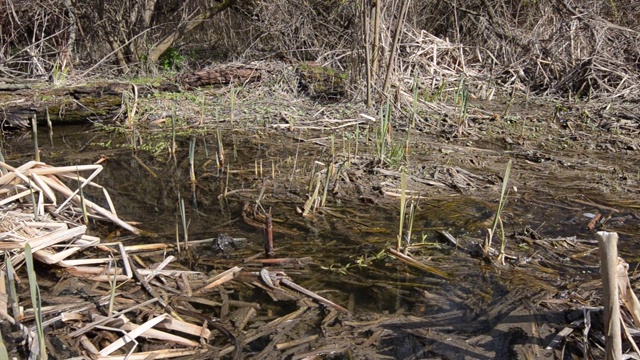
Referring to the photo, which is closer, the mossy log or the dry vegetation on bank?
the dry vegetation on bank

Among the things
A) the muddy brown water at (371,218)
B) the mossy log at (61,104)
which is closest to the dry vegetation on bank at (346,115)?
the muddy brown water at (371,218)

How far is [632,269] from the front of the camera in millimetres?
3061

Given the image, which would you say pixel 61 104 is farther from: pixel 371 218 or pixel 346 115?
pixel 371 218

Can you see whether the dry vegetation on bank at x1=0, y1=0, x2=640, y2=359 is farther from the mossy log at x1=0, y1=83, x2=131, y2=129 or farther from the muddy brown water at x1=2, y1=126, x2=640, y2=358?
the mossy log at x1=0, y1=83, x2=131, y2=129

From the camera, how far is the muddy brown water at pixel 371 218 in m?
2.89

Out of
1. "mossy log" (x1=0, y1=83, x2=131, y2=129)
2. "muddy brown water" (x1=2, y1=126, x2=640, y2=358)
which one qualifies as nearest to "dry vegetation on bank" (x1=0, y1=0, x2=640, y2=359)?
"muddy brown water" (x1=2, y1=126, x2=640, y2=358)

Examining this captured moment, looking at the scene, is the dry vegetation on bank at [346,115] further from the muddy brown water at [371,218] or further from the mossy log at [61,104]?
the mossy log at [61,104]

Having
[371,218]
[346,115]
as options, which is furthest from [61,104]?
[371,218]

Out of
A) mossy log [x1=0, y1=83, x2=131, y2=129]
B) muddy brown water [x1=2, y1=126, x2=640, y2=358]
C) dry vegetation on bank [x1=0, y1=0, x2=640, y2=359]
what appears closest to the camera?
dry vegetation on bank [x1=0, y1=0, x2=640, y2=359]

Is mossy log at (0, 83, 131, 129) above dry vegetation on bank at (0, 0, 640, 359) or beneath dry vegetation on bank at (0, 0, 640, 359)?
beneath

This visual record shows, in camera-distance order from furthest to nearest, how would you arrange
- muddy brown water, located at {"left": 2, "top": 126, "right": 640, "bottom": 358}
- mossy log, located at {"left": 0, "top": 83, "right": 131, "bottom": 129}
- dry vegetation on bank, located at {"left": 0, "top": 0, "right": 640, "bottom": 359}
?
mossy log, located at {"left": 0, "top": 83, "right": 131, "bottom": 129} < muddy brown water, located at {"left": 2, "top": 126, "right": 640, "bottom": 358} < dry vegetation on bank, located at {"left": 0, "top": 0, "right": 640, "bottom": 359}

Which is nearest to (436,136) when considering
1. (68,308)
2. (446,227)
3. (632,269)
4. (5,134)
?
(446,227)

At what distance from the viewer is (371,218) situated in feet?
12.5

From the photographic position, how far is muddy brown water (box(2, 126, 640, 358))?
9.49 ft
